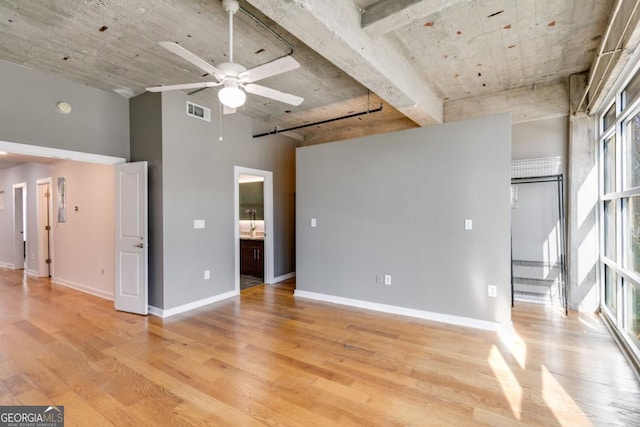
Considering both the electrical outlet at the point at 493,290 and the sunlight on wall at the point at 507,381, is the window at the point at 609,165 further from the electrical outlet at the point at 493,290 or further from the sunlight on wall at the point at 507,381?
the sunlight on wall at the point at 507,381

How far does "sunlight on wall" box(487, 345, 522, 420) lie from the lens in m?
2.11

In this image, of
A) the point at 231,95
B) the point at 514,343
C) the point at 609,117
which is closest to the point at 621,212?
the point at 609,117

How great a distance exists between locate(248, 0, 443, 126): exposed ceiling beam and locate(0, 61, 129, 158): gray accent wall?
3249mm

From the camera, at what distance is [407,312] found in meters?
3.96

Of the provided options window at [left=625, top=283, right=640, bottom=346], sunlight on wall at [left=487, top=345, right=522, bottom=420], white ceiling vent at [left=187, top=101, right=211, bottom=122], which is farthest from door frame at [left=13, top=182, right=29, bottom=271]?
window at [left=625, top=283, right=640, bottom=346]

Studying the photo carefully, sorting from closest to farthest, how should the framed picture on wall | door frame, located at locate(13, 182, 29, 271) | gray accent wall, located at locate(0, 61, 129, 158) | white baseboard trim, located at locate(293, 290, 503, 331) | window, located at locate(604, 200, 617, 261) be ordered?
gray accent wall, located at locate(0, 61, 129, 158) → window, located at locate(604, 200, 617, 261) → white baseboard trim, located at locate(293, 290, 503, 331) → the framed picture on wall → door frame, located at locate(13, 182, 29, 271)

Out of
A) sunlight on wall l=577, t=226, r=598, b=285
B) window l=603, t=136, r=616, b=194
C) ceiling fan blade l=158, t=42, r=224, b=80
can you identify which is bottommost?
sunlight on wall l=577, t=226, r=598, b=285

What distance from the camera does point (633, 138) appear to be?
9.48 ft

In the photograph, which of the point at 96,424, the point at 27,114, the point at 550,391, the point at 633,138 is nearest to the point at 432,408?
the point at 550,391

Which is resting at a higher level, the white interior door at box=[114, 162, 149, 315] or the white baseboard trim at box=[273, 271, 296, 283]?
the white interior door at box=[114, 162, 149, 315]

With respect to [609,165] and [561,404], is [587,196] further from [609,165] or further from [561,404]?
[561,404]

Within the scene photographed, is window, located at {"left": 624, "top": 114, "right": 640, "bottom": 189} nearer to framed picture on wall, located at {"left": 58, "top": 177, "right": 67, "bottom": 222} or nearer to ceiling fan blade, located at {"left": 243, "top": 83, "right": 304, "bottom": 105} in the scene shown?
ceiling fan blade, located at {"left": 243, "top": 83, "right": 304, "bottom": 105}

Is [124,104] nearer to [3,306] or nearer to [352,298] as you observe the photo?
[3,306]

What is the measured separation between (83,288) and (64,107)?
10.8 feet
